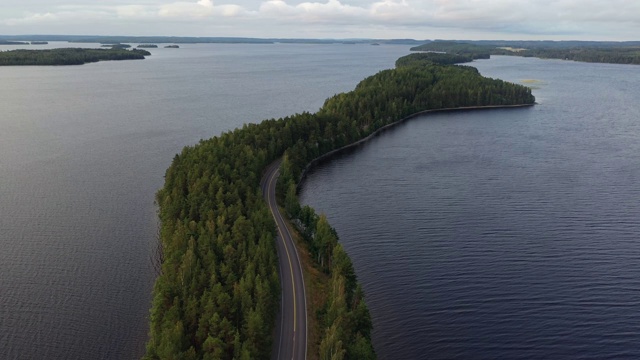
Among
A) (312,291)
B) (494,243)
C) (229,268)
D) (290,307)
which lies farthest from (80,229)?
(494,243)

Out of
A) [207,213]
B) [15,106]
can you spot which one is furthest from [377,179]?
[15,106]

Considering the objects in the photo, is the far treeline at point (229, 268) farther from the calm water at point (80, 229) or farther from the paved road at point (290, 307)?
the calm water at point (80, 229)

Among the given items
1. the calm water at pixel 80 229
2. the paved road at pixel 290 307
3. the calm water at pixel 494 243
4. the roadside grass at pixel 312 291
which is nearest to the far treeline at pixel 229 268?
the roadside grass at pixel 312 291

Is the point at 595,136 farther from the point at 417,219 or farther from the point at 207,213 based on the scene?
the point at 207,213

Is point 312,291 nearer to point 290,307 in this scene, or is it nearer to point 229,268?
point 290,307

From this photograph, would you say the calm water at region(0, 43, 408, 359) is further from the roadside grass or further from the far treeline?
the roadside grass
